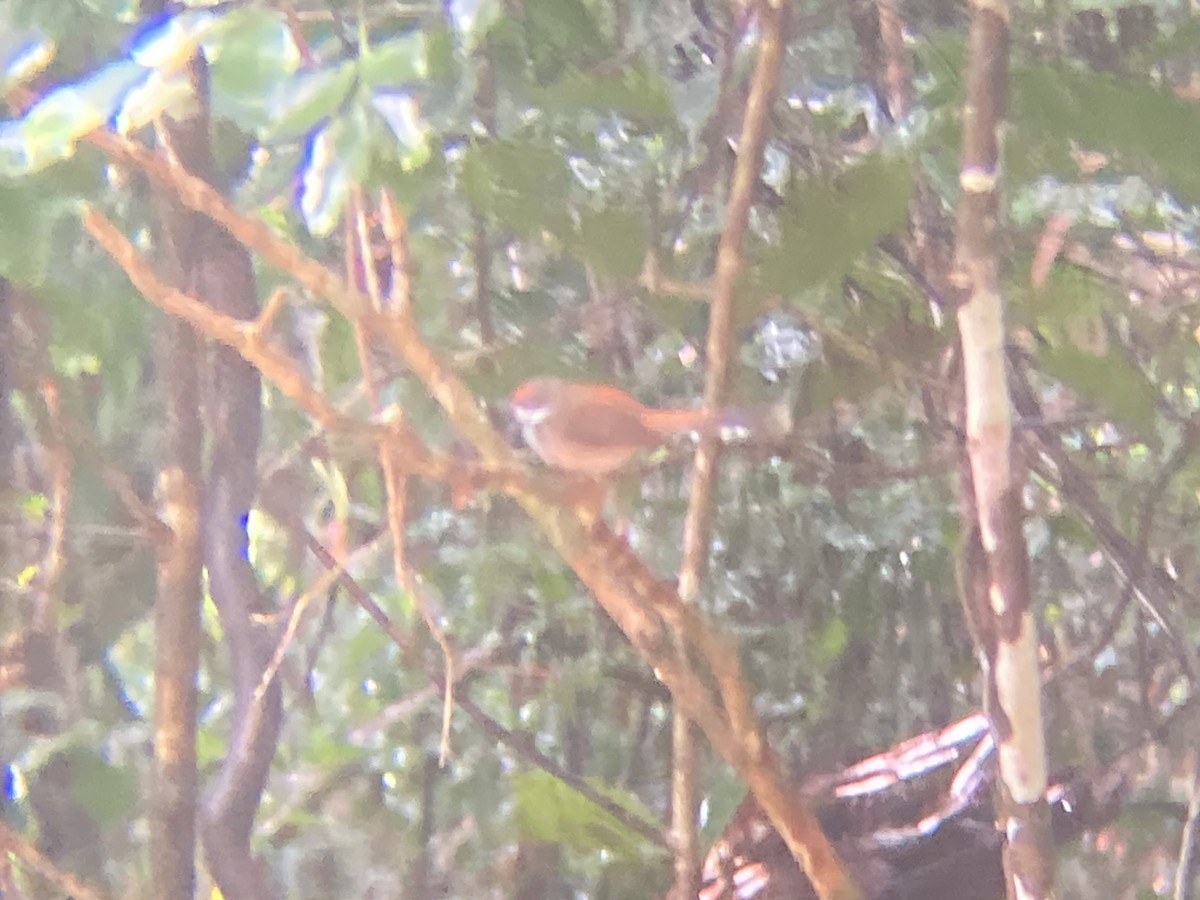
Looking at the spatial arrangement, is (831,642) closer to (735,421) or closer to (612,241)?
(735,421)

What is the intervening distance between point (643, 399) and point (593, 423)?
0.09 m

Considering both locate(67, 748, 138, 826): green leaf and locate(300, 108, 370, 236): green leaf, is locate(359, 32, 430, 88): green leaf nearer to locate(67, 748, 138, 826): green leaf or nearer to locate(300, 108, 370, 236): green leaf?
locate(300, 108, 370, 236): green leaf

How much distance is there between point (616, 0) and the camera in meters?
0.77

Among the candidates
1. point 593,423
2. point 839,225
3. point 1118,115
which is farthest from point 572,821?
point 1118,115

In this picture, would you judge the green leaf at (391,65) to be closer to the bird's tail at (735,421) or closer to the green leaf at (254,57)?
the green leaf at (254,57)

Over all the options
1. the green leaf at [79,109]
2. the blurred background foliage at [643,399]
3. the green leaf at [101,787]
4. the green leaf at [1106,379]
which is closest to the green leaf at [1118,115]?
the blurred background foliage at [643,399]

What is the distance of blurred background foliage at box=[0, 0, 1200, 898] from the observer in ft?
2.21

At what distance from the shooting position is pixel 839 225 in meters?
0.64

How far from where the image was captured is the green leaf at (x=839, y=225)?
2.05ft

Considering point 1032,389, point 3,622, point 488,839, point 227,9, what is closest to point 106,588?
point 3,622

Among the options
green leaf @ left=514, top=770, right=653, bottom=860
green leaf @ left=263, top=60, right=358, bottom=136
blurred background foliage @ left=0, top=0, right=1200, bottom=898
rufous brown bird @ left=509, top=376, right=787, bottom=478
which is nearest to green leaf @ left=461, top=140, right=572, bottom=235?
blurred background foliage @ left=0, top=0, right=1200, bottom=898

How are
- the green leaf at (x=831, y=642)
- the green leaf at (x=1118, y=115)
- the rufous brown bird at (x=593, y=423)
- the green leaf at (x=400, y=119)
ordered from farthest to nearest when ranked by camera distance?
the green leaf at (x=831, y=642) → the rufous brown bird at (x=593, y=423) → the green leaf at (x=1118, y=115) → the green leaf at (x=400, y=119)

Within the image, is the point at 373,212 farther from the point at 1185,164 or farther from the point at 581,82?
the point at 1185,164

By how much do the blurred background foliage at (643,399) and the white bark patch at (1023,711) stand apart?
217 millimetres
